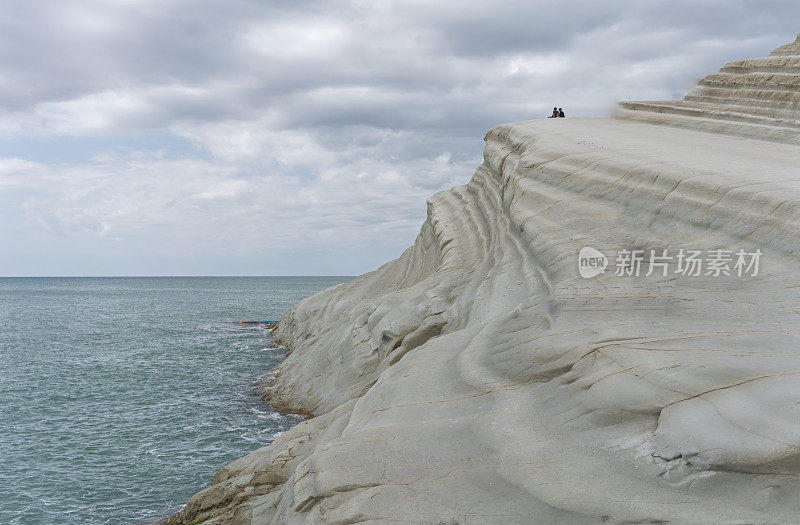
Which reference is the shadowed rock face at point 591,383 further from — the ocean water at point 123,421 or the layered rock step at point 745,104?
the ocean water at point 123,421

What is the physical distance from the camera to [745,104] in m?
22.7

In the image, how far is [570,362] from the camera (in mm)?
7789

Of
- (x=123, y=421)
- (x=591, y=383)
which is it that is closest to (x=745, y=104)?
(x=591, y=383)

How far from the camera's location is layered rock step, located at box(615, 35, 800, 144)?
64.0ft

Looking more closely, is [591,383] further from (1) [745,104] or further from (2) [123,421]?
(1) [745,104]

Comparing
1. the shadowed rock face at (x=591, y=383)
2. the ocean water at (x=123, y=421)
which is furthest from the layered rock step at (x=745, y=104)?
the ocean water at (x=123, y=421)

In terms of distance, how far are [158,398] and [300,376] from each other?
22.0 ft

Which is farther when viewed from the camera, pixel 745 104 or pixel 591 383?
pixel 745 104

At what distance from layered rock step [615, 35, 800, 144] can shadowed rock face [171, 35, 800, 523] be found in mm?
3691

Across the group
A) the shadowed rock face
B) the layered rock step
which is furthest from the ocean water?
the layered rock step

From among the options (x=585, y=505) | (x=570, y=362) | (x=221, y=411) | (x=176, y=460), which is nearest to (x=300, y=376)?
(x=221, y=411)

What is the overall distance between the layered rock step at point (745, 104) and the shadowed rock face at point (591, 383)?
3.69 m

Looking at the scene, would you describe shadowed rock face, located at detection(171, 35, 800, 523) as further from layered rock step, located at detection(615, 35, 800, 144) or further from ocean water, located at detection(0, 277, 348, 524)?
ocean water, located at detection(0, 277, 348, 524)

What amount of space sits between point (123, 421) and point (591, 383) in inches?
746
